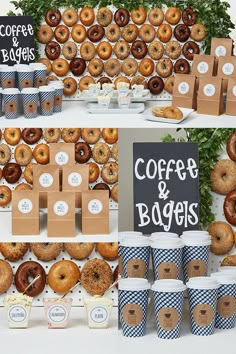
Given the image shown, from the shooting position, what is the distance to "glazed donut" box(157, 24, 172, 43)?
6.60 m

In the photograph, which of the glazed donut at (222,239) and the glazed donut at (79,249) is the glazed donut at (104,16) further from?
the glazed donut at (79,249)

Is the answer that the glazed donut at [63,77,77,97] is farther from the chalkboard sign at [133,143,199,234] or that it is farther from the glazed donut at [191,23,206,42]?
the chalkboard sign at [133,143,199,234]

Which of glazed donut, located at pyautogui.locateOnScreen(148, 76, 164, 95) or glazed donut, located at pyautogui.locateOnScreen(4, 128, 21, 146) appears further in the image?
glazed donut, located at pyautogui.locateOnScreen(148, 76, 164, 95)

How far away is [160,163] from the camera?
184 inches

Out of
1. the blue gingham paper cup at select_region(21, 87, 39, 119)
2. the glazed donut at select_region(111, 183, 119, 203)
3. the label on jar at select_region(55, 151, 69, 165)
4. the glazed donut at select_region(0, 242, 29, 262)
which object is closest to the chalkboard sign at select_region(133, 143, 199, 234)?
the glazed donut at select_region(111, 183, 119, 203)

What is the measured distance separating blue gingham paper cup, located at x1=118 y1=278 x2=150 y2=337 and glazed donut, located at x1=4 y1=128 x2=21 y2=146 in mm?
861

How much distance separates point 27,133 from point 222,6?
7.29ft

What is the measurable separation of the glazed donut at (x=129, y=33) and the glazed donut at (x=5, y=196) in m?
2.19

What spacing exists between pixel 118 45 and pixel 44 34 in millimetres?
495

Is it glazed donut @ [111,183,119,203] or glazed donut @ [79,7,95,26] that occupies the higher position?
glazed donut @ [79,7,95,26]

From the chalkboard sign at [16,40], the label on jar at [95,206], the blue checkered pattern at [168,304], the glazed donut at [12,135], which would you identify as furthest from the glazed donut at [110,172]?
the chalkboard sign at [16,40]

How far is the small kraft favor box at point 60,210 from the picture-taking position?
14.9ft

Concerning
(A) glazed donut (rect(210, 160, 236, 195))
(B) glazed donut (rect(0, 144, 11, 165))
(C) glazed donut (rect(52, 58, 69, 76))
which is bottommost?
(A) glazed donut (rect(210, 160, 236, 195))

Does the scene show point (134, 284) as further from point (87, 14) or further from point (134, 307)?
point (87, 14)
